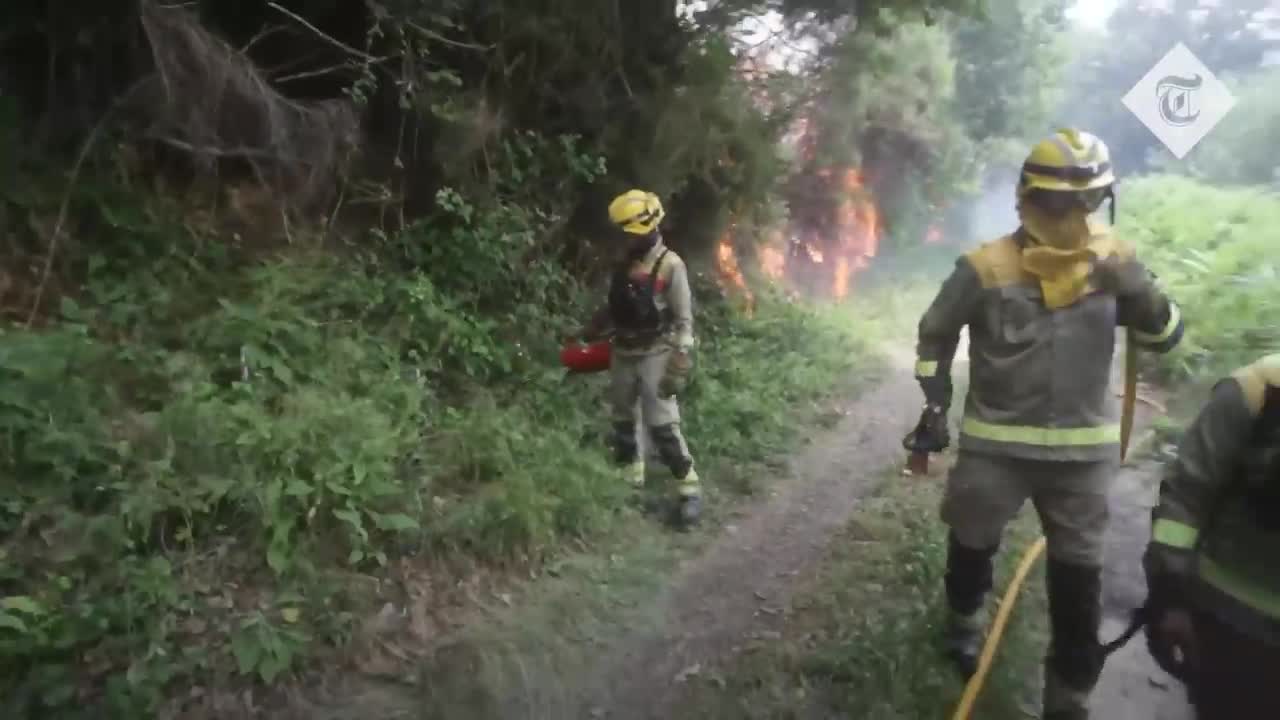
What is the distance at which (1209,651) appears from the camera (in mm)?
2459

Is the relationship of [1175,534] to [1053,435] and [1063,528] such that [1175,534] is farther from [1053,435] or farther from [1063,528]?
[1063,528]

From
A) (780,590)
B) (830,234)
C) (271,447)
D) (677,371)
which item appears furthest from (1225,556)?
(830,234)

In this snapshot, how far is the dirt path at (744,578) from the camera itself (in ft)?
13.7

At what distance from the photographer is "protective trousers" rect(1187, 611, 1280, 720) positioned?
2.35m

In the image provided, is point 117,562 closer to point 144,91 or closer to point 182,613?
point 182,613

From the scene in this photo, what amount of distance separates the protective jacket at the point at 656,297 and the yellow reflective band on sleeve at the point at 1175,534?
347cm

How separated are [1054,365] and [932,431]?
56 cm

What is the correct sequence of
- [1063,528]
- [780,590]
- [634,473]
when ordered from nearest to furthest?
[1063,528], [780,590], [634,473]

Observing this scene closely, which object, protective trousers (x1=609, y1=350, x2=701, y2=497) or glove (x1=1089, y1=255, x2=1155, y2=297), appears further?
protective trousers (x1=609, y1=350, x2=701, y2=497)

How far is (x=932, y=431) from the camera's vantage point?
3.81 meters

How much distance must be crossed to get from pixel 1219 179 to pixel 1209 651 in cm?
699

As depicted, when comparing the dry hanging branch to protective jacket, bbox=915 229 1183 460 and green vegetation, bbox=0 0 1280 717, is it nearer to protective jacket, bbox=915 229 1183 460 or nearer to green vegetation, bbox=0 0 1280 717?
green vegetation, bbox=0 0 1280 717

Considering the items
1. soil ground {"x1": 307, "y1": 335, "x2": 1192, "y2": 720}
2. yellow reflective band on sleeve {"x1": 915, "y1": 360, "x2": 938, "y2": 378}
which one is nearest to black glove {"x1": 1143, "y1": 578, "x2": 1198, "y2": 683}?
yellow reflective band on sleeve {"x1": 915, "y1": 360, "x2": 938, "y2": 378}

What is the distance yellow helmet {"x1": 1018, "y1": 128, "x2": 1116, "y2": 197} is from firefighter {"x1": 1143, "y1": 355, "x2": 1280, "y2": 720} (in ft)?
3.63
